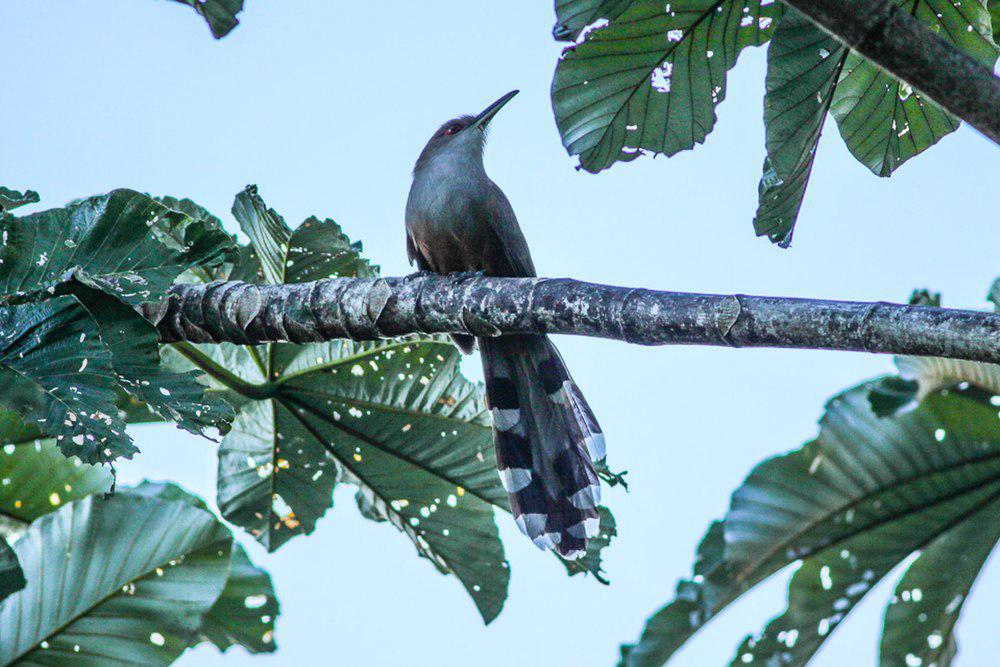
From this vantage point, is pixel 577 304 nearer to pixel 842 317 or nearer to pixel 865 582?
pixel 842 317

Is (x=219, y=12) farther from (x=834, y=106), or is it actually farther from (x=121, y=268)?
(x=834, y=106)

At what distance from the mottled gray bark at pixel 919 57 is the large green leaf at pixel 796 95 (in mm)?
773

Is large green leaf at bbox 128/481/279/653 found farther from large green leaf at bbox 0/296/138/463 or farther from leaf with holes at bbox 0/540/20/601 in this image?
large green leaf at bbox 0/296/138/463

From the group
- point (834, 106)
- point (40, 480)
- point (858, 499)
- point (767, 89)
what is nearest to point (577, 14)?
point (767, 89)

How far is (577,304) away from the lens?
2.22m

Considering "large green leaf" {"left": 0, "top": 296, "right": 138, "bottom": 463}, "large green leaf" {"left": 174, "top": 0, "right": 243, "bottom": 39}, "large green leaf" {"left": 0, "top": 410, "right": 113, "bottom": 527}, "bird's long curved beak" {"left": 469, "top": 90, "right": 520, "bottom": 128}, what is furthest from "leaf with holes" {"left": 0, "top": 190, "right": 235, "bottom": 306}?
"bird's long curved beak" {"left": 469, "top": 90, "right": 520, "bottom": 128}

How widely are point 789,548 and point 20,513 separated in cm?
268

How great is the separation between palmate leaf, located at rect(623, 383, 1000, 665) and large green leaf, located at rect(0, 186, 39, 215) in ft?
7.70

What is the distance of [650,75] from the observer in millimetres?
2705

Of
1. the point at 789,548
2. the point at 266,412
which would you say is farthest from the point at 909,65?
the point at 266,412

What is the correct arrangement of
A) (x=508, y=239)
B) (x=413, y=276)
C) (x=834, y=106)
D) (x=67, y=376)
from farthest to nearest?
(x=508, y=239), (x=413, y=276), (x=834, y=106), (x=67, y=376)

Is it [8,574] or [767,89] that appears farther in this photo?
[767,89]

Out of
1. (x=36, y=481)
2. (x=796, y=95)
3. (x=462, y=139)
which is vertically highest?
(x=462, y=139)

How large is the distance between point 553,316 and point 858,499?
1.77 meters
